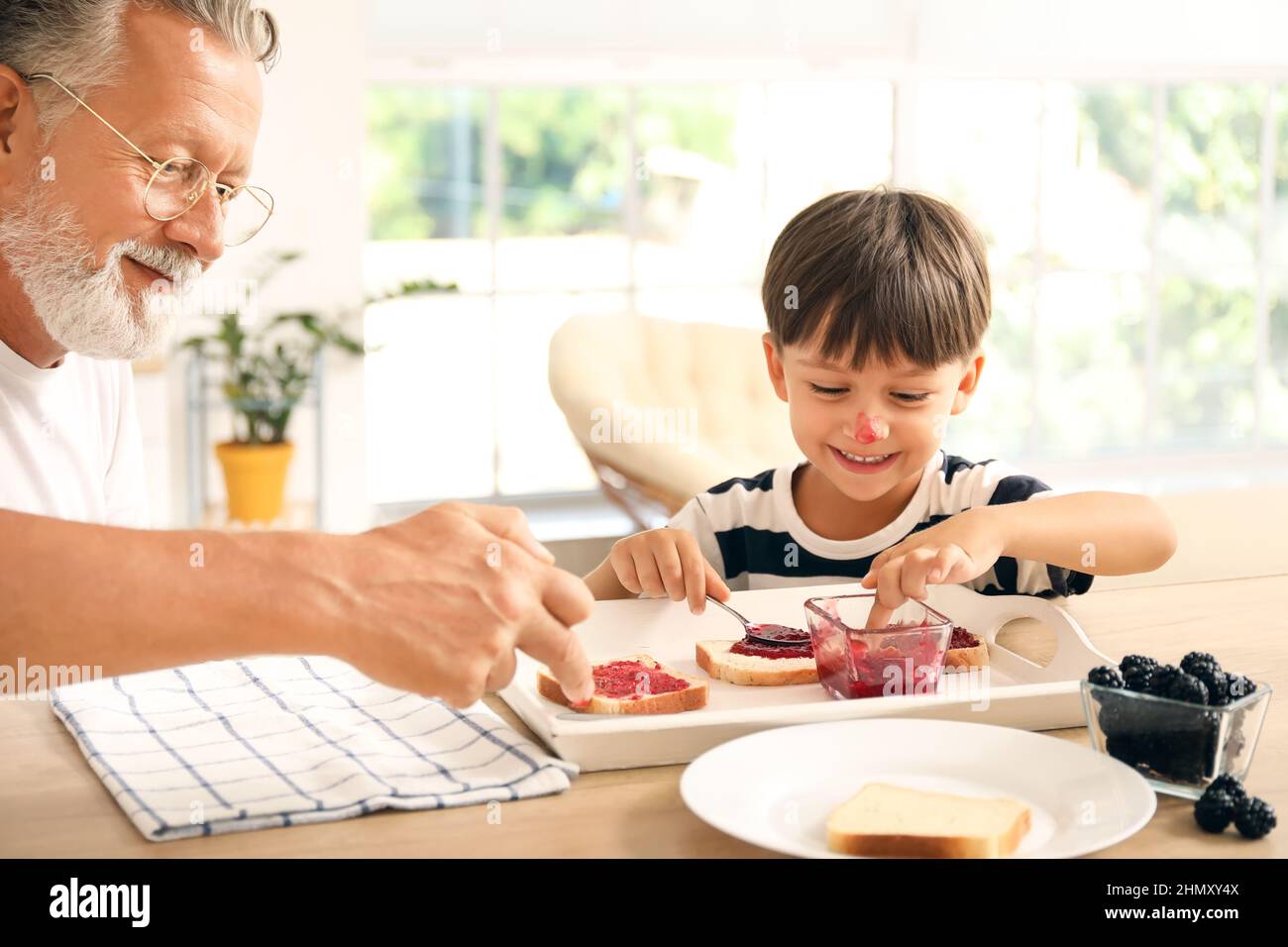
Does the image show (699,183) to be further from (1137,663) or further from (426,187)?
(1137,663)

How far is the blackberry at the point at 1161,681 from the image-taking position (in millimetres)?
978

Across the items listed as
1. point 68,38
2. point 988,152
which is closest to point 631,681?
point 68,38

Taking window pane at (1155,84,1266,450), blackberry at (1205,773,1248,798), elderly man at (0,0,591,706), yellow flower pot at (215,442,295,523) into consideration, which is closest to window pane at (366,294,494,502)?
yellow flower pot at (215,442,295,523)

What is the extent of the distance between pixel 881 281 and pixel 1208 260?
4.47m

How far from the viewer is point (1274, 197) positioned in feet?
18.4

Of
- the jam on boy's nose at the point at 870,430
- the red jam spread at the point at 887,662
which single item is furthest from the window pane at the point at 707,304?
the red jam spread at the point at 887,662

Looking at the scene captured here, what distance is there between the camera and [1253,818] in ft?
→ 2.94

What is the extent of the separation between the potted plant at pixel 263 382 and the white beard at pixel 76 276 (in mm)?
2672

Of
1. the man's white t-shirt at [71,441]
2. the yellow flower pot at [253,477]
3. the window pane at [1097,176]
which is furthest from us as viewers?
the window pane at [1097,176]

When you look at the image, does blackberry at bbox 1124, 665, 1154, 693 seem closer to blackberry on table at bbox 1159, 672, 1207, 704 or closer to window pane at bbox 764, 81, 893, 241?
blackberry on table at bbox 1159, 672, 1207, 704

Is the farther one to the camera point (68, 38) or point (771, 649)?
point (68, 38)

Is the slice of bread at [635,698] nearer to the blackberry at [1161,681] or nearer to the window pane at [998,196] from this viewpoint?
the blackberry at [1161,681]
